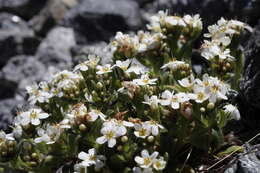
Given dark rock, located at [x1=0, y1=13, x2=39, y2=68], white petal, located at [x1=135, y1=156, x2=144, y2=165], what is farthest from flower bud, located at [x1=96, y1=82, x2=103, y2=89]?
dark rock, located at [x1=0, y1=13, x2=39, y2=68]

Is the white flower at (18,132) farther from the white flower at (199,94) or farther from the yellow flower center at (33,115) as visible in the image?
the white flower at (199,94)

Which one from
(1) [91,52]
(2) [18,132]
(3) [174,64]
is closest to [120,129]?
(3) [174,64]

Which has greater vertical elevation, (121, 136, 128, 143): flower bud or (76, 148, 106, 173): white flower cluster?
(121, 136, 128, 143): flower bud

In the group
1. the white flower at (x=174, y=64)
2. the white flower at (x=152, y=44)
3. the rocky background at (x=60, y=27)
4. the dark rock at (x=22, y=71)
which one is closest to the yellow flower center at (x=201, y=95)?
the white flower at (x=174, y=64)

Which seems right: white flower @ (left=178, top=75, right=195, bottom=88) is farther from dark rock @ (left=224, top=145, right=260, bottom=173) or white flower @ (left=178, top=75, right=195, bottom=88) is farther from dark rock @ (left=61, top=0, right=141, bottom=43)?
dark rock @ (left=61, top=0, right=141, bottom=43)

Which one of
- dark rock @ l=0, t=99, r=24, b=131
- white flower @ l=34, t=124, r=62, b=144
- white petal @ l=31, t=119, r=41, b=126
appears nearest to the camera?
white flower @ l=34, t=124, r=62, b=144
